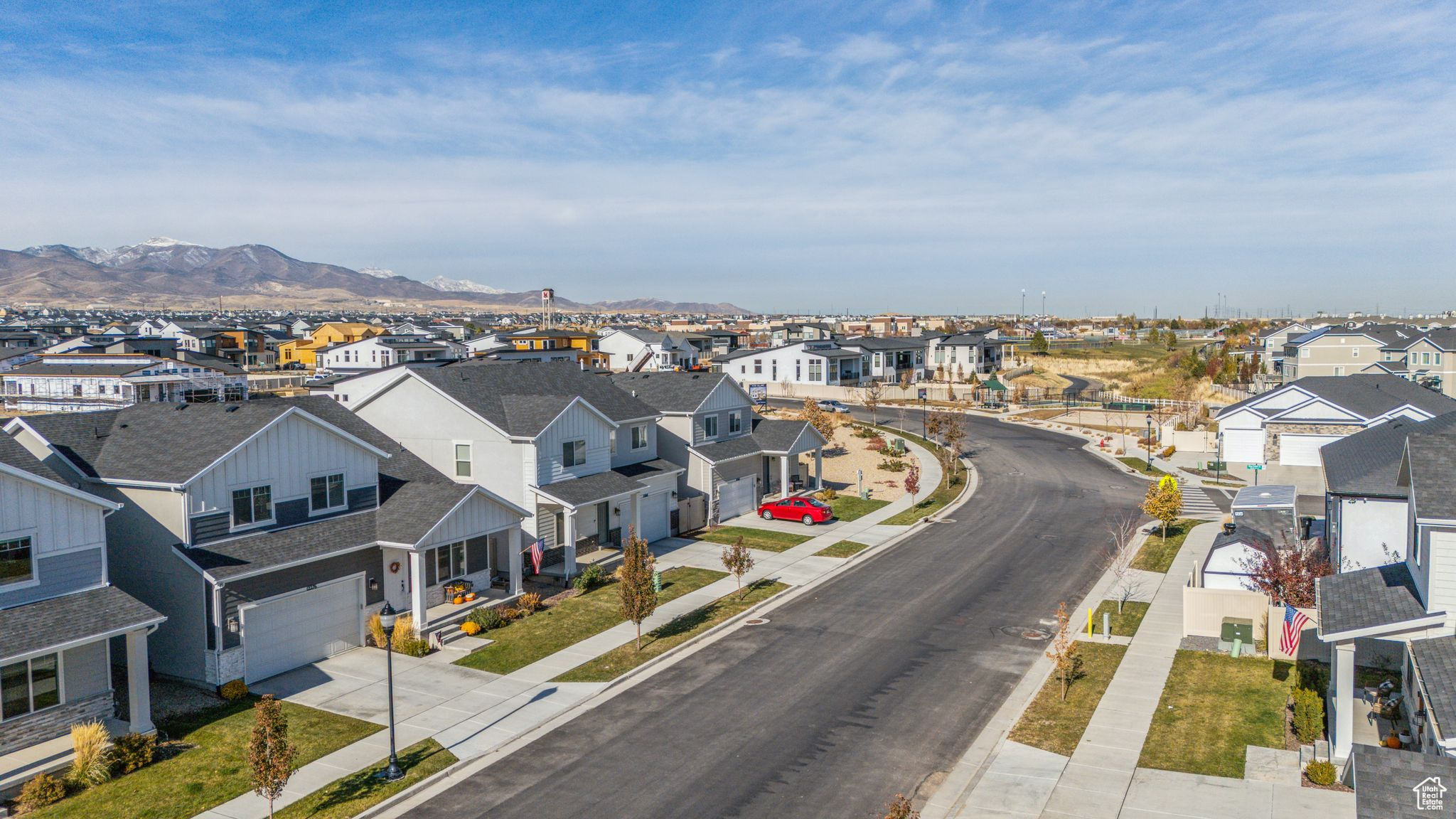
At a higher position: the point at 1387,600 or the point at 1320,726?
the point at 1387,600

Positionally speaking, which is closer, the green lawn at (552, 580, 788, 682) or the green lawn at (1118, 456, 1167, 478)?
the green lawn at (552, 580, 788, 682)

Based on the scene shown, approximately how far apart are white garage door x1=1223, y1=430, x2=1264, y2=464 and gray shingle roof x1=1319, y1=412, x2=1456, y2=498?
24.4 metres

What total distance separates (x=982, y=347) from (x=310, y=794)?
110032mm

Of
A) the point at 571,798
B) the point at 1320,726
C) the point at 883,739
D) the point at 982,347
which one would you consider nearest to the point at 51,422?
the point at 571,798

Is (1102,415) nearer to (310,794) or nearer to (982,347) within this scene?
(982,347)

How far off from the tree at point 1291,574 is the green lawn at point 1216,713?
189cm

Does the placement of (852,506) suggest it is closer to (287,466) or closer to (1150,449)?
(1150,449)

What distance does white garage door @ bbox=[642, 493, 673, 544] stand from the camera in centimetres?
4103

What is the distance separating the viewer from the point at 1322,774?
18297mm

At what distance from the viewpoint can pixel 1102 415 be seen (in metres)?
85.8

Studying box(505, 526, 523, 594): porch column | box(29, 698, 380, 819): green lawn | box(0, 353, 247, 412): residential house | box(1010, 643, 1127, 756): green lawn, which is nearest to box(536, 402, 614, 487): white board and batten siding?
box(505, 526, 523, 594): porch column

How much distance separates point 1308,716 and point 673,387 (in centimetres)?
3207

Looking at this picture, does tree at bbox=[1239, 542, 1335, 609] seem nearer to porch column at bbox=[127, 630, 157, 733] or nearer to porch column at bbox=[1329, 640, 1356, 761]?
porch column at bbox=[1329, 640, 1356, 761]

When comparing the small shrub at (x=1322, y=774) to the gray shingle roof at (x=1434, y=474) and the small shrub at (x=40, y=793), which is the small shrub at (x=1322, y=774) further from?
the small shrub at (x=40, y=793)
